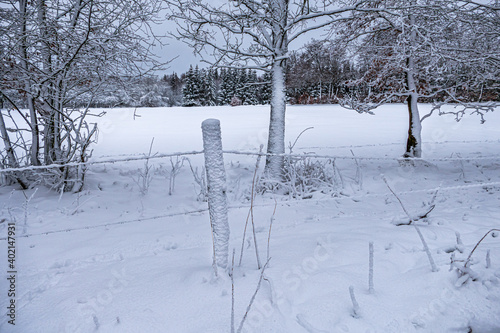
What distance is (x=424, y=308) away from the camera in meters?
1.89

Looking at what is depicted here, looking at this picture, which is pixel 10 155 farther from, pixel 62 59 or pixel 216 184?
pixel 216 184

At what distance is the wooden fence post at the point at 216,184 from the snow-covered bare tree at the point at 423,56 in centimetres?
557

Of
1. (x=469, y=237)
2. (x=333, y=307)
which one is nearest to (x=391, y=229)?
(x=469, y=237)

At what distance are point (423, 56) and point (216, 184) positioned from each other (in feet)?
24.2

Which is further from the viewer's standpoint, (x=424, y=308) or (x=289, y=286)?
(x=289, y=286)

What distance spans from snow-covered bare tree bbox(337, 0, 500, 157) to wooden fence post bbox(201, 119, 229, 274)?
557cm

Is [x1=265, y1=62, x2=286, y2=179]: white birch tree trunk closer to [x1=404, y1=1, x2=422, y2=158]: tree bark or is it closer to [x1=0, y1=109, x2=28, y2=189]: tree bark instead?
[x1=404, y1=1, x2=422, y2=158]: tree bark

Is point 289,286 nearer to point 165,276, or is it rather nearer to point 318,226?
point 165,276

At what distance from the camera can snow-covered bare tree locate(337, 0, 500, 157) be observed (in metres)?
6.14

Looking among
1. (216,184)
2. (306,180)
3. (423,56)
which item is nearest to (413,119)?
(423,56)

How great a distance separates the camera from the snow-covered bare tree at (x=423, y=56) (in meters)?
6.14

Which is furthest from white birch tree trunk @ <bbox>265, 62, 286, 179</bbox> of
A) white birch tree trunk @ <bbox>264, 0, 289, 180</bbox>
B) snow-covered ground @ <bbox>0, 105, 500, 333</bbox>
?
snow-covered ground @ <bbox>0, 105, 500, 333</bbox>

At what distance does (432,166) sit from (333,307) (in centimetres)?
848

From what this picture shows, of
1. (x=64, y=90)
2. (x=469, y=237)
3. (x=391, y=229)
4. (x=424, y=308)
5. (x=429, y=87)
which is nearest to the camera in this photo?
(x=424, y=308)
